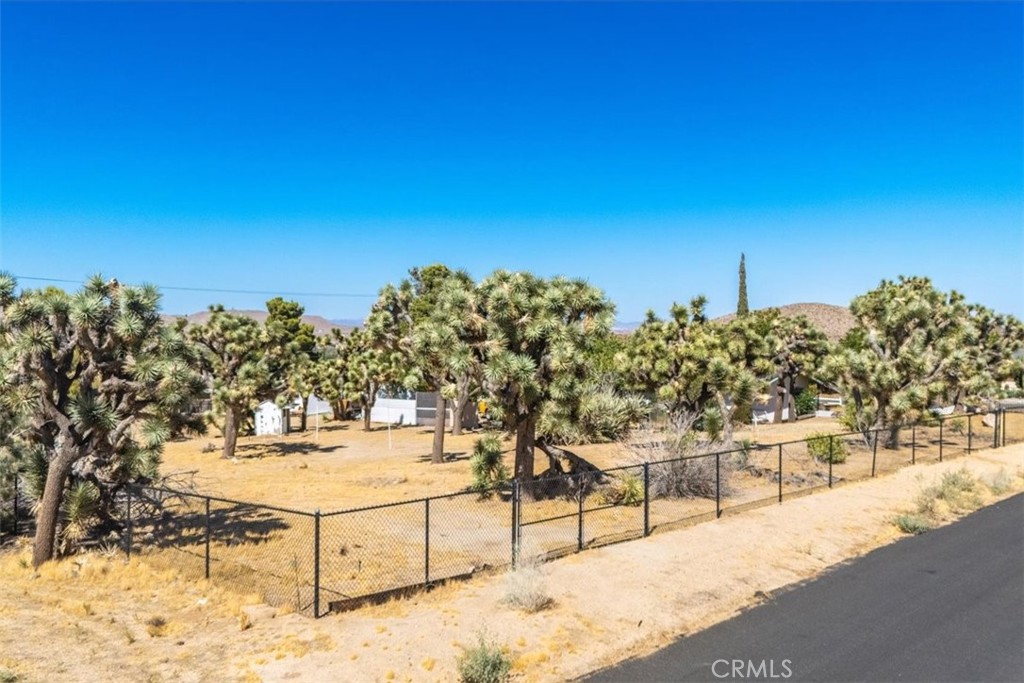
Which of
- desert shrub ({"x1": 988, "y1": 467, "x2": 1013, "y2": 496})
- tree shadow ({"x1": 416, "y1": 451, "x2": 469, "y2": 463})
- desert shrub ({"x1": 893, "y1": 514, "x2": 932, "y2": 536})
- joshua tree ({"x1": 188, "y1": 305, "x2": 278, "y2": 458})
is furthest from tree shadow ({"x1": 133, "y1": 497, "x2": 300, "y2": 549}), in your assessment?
desert shrub ({"x1": 988, "y1": 467, "x2": 1013, "y2": 496})

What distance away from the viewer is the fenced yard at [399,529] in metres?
13.7

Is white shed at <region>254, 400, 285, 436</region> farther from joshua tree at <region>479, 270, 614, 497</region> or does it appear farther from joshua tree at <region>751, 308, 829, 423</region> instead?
joshua tree at <region>751, 308, 829, 423</region>

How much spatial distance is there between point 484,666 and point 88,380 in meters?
11.4

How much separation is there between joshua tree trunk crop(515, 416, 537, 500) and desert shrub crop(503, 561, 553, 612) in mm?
7944

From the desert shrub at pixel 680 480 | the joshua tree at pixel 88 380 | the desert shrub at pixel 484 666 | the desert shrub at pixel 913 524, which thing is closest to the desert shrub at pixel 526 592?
the desert shrub at pixel 484 666

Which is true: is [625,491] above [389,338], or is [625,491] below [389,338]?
below

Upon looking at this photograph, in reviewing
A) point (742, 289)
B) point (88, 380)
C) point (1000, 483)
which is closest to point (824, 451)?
point (1000, 483)

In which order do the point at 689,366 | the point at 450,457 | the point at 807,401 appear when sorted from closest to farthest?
the point at 689,366 < the point at 450,457 < the point at 807,401

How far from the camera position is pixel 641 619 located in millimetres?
12039

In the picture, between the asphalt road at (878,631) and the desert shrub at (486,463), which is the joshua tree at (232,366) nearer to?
the desert shrub at (486,463)

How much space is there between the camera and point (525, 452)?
2125 cm

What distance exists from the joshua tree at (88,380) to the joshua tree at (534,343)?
782 cm

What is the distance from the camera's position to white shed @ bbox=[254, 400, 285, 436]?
152ft

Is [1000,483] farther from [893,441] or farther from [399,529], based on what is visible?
[399,529]
